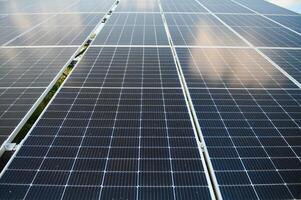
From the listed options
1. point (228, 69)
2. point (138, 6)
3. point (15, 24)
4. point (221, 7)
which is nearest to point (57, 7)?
point (15, 24)

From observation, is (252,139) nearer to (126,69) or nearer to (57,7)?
(126,69)

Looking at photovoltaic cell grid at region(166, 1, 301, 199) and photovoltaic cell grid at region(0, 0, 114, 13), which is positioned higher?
photovoltaic cell grid at region(166, 1, 301, 199)

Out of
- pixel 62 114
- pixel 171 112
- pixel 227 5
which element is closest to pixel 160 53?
pixel 171 112

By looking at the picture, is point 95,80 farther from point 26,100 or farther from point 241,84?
point 241,84

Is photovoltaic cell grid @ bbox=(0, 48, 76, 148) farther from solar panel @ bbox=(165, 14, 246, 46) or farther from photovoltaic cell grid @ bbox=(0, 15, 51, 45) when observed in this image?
solar panel @ bbox=(165, 14, 246, 46)

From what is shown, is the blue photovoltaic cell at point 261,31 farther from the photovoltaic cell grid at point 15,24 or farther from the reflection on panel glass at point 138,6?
the photovoltaic cell grid at point 15,24

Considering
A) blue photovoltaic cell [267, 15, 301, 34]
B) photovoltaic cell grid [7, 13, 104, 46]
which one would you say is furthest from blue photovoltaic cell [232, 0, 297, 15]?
photovoltaic cell grid [7, 13, 104, 46]
